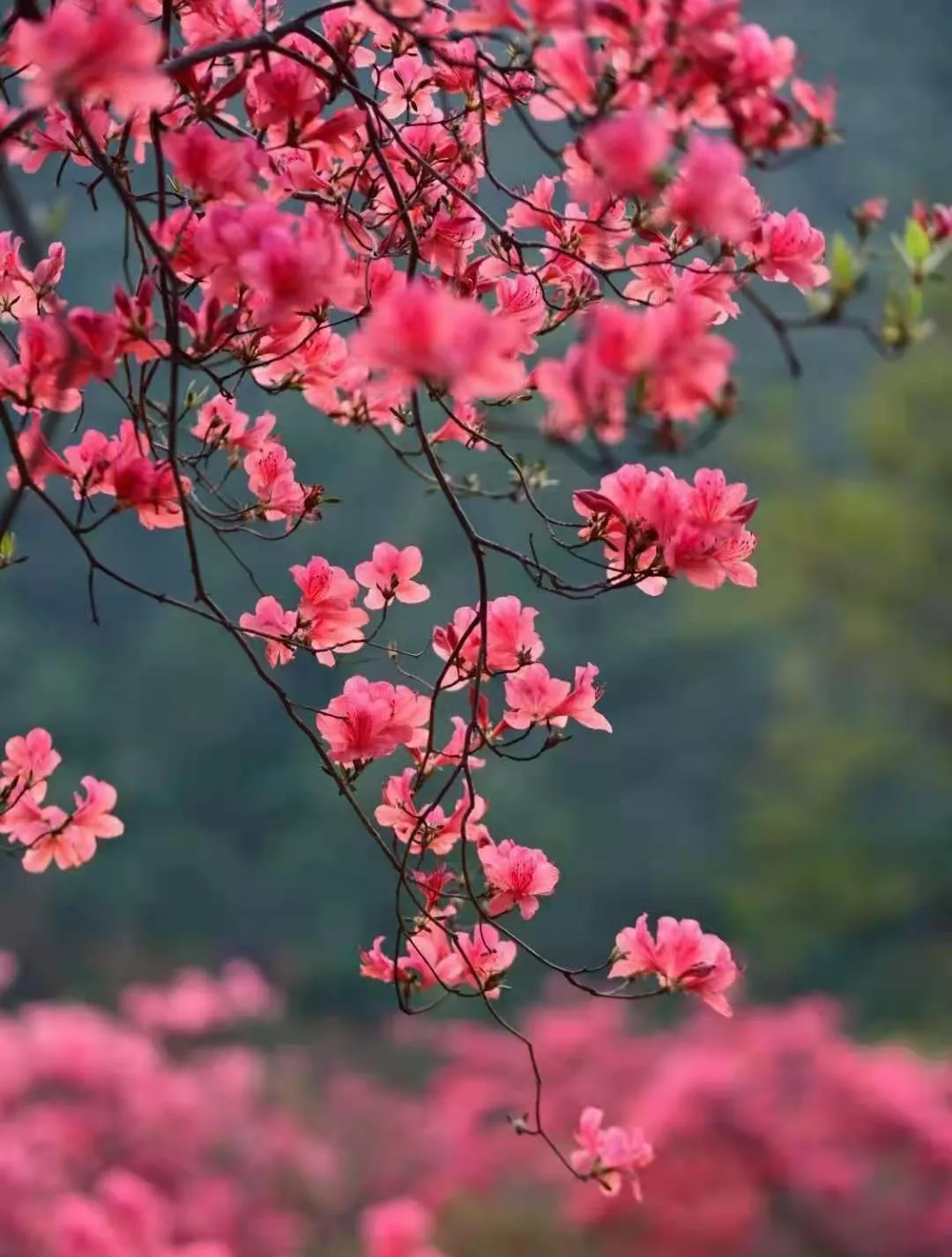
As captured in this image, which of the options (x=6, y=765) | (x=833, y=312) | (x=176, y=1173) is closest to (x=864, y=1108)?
(x=176, y=1173)

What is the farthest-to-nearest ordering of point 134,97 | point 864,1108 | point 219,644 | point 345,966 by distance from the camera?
point 219,644
point 345,966
point 864,1108
point 134,97

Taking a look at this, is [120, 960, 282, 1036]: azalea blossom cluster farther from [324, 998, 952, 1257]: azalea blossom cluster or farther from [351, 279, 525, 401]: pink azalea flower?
[351, 279, 525, 401]: pink azalea flower

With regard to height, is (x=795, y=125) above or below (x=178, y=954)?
below

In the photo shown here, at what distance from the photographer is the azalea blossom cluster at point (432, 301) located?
0.44 meters

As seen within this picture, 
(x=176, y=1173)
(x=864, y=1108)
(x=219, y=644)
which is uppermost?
(x=219, y=644)

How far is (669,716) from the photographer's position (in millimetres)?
5031

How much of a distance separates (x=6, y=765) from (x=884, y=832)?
147 inches

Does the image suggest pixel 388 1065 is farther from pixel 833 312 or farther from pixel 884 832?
pixel 833 312

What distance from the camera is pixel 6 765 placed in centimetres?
71

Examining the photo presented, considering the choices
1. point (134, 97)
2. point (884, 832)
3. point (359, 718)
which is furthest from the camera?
point (884, 832)

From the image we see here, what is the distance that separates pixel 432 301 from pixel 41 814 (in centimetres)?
40

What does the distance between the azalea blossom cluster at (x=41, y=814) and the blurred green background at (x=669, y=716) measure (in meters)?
3.39

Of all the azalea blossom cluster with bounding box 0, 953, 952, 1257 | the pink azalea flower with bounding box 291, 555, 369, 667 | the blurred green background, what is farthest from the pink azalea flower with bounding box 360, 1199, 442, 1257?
the blurred green background

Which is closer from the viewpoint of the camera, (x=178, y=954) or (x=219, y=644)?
(x=178, y=954)
